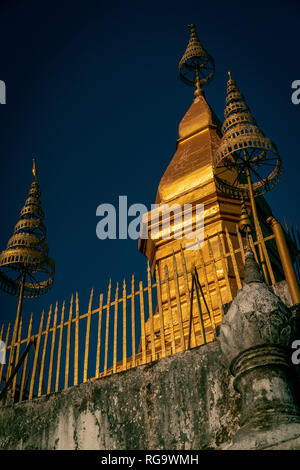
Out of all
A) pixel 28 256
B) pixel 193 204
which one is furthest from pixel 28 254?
pixel 193 204

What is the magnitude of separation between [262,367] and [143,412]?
160cm

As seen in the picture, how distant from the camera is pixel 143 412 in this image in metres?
5.70

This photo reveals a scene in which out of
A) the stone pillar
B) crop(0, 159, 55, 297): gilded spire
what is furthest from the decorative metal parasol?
the stone pillar

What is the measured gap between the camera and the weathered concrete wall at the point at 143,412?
5.25 m

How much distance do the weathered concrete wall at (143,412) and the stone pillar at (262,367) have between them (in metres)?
0.44

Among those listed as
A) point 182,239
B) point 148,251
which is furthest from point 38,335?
point 148,251

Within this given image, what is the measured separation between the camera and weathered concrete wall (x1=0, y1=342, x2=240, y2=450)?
17.2 feet

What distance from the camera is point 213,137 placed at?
1712cm

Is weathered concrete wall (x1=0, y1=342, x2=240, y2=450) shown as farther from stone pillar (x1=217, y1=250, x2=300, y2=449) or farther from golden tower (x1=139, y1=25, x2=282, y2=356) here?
golden tower (x1=139, y1=25, x2=282, y2=356)

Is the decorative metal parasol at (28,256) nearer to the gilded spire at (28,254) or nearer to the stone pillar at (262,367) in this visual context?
the gilded spire at (28,254)

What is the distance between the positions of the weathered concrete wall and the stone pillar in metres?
0.44

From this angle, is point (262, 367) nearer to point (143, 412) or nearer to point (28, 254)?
point (143, 412)

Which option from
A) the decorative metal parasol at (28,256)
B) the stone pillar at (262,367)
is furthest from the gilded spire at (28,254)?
the stone pillar at (262,367)
